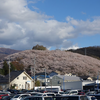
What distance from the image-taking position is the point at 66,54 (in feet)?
246

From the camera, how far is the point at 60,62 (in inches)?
2618

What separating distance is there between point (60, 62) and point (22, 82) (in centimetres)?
2227

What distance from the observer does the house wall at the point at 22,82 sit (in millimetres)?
46188

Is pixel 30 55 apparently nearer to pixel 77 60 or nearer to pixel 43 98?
pixel 77 60

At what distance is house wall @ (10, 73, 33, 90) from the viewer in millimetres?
46188

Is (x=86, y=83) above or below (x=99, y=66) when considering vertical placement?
below

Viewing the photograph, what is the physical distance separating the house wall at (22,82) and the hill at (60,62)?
43.8 feet

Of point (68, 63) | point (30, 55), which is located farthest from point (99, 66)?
point (30, 55)

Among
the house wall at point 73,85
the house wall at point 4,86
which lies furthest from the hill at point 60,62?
the house wall at point 4,86

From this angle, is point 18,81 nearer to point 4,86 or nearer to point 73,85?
point 4,86

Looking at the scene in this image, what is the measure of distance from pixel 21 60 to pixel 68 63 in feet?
56.8

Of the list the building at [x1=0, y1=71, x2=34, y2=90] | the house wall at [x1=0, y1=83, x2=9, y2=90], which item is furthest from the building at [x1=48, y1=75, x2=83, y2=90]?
the house wall at [x1=0, y1=83, x2=9, y2=90]

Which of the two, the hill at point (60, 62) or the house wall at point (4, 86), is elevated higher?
the hill at point (60, 62)

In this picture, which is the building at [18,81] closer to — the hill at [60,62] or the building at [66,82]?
the building at [66,82]
